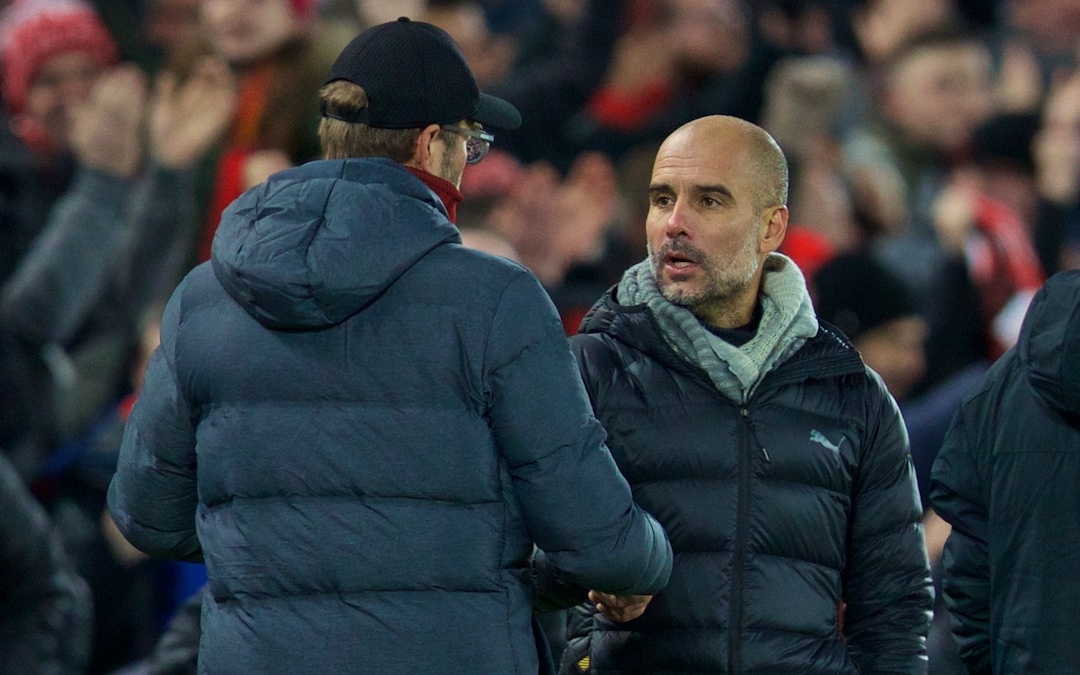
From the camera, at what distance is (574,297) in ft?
22.6

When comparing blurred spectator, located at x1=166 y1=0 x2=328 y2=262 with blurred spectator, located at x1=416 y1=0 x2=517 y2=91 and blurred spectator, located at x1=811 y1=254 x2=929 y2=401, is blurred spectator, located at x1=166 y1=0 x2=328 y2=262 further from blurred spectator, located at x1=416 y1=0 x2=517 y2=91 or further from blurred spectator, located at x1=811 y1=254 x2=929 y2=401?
blurred spectator, located at x1=811 y1=254 x2=929 y2=401

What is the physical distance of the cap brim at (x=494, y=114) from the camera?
10.3ft

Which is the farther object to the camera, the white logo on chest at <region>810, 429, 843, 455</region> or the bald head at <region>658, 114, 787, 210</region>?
the bald head at <region>658, 114, 787, 210</region>

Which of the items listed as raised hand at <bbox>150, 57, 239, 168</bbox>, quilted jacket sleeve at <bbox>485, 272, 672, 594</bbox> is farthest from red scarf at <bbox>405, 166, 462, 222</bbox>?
raised hand at <bbox>150, 57, 239, 168</bbox>

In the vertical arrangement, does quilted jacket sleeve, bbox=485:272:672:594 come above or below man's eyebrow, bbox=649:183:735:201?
below

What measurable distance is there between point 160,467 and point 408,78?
802 millimetres

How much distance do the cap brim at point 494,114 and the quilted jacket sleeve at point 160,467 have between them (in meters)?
0.61

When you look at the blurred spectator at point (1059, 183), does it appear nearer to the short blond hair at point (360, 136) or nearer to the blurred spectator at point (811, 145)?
the blurred spectator at point (811, 145)

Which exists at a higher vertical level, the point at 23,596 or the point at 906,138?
the point at 906,138

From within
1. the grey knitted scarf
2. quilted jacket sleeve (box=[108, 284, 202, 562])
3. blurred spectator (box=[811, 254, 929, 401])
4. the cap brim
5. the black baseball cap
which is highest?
the black baseball cap

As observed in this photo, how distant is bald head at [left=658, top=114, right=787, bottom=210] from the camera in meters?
3.62

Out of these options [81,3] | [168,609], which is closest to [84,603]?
[168,609]

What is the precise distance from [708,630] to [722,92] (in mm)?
4434

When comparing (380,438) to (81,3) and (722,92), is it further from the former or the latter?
(81,3)
